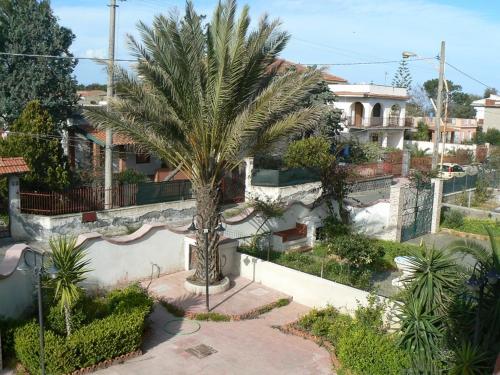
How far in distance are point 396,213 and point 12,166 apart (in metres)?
13.0

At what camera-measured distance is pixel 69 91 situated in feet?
78.5

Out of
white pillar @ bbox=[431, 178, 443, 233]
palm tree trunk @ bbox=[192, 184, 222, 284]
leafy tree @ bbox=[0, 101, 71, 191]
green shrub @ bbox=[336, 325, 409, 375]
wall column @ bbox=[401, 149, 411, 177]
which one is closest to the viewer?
green shrub @ bbox=[336, 325, 409, 375]

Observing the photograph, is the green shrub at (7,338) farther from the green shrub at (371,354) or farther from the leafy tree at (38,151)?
the leafy tree at (38,151)

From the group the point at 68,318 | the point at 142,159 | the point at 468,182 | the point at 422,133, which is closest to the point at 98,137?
the point at 142,159

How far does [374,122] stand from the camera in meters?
44.0

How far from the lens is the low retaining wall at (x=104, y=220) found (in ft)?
52.5

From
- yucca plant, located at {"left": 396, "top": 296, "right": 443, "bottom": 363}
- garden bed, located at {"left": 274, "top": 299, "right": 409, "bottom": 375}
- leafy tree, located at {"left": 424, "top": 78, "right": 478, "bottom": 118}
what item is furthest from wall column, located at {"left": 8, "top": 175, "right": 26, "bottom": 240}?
leafy tree, located at {"left": 424, "top": 78, "right": 478, "bottom": 118}

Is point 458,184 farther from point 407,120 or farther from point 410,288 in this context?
point 407,120

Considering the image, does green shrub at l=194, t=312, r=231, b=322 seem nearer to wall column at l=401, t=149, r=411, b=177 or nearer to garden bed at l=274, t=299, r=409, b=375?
garden bed at l=274, t=299, r=409, b=375

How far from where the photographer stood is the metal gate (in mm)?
19484

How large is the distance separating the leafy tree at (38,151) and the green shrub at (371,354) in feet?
41.5

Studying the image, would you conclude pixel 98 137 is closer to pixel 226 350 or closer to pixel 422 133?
pixel 226 350

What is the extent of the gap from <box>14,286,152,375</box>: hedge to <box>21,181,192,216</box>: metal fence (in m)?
7.43

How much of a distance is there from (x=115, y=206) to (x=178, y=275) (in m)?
5.16
